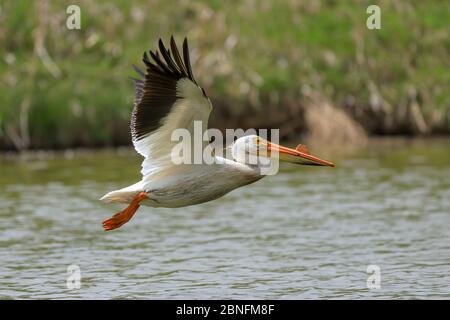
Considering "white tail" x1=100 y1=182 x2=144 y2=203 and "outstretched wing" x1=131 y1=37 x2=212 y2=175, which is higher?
"outstretched wing" x1=131 y1=37 x2=212 y2=175

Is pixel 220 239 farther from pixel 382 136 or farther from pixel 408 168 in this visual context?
pixel 382 136

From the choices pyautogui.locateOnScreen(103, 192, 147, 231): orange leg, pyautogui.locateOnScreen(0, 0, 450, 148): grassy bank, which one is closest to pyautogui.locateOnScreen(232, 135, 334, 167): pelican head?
pyautogui.locateOnScreen(103, 192, 147, 231): orange leg

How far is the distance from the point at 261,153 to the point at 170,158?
2.93 feet

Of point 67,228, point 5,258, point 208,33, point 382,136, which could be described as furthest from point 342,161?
point 5,258

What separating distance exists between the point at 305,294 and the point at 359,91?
14616mm

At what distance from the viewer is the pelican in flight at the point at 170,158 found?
9.09 meters

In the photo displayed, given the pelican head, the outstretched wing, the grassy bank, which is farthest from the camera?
the grassy bank

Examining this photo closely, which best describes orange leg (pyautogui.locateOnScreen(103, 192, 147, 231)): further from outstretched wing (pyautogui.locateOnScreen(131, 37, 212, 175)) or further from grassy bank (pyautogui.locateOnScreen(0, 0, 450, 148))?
grassy bank (pyautogui.locateOnScreen(0, 0, 450, 148))

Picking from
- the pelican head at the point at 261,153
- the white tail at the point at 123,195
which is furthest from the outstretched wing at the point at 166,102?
the pelican head at the point at 261,153

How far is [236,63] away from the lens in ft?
76.1

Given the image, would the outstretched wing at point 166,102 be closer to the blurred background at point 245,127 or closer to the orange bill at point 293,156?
the orange bill at point 293,156

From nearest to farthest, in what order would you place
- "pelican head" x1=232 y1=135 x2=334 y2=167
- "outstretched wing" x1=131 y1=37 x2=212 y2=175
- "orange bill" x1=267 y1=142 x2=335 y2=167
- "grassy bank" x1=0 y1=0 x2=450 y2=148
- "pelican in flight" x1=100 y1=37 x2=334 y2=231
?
"outstretched wing" x1=131 y1=37 x2=212 y2=175
"pelican in flight" x1=100 y1=37 x2=334 y2=231
"pelican head" x1=232 y1=135 x2=334 y2=167
"orange bill" x1=267 y1=142 x2=335 y2=167
"grassy bank" x1=0 y1=0 x2=450 y2=148

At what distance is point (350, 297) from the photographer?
9438 mm

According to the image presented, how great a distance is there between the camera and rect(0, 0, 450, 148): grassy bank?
2123 cm
